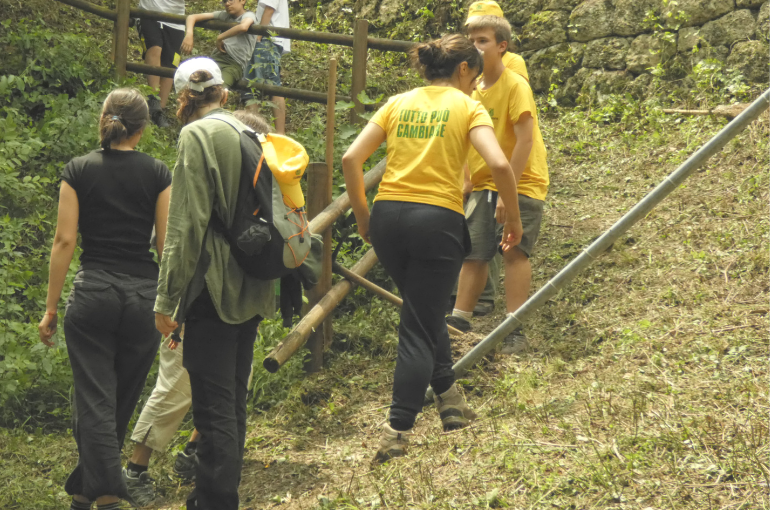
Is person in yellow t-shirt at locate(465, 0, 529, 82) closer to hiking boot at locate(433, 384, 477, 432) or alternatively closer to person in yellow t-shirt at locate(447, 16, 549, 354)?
person in yellow t-shirt at locate(447, 16, 549, 354)

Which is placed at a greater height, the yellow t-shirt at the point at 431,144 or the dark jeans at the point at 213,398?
Answer: the yellow t-shirt at the point at 431,144

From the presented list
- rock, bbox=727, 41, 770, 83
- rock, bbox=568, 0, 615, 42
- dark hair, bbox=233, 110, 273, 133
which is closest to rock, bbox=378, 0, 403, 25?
rock, bbox=568, 0, 615, 42

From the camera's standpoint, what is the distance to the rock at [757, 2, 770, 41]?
7230 mm

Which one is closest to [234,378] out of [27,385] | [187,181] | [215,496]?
[215,496]

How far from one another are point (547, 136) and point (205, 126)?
17.6ft

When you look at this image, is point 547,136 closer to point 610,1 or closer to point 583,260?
point 610,1

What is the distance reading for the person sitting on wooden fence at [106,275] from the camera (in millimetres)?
3326

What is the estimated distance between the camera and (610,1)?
27.1 feet

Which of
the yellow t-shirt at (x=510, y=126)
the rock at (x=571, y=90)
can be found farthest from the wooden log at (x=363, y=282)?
the rock at (x=571, y=90)

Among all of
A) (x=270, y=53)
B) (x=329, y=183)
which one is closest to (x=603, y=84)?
(x=270, y=53)

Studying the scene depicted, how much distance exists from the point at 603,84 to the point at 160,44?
4.47 meters

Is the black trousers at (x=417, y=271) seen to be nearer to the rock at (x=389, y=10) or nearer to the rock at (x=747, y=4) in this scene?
the rock at (x=747, y=4)

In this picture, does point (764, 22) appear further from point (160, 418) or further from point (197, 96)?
point (160, 418)

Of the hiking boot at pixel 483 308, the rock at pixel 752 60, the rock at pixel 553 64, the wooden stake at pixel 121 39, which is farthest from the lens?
the rock at pixel 553 64
